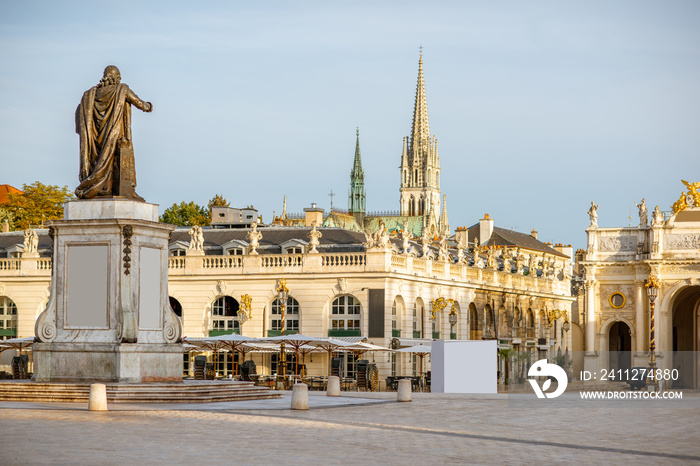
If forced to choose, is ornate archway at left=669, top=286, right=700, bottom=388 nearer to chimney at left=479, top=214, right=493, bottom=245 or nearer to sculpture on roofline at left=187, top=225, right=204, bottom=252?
sculpture on roofline at left=187, top=225, right=204, bottom=252

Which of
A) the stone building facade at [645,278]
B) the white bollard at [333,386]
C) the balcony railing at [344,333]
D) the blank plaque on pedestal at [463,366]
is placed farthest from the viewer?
the stone building facade at [645,278]

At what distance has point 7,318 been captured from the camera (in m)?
73.6

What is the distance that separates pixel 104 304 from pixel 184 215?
72.1 meters

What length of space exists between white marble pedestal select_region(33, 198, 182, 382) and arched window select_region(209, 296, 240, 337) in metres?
39.6

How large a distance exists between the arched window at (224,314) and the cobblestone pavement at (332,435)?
3760 centimetres

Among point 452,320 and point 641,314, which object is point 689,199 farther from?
point 452,320

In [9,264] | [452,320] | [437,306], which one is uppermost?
[9,264]

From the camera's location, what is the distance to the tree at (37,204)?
317 ft

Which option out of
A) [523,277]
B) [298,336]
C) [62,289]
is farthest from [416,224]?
[62,289]

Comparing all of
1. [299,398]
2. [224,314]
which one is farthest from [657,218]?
[299,398]

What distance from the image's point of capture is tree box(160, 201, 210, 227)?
99688 mm

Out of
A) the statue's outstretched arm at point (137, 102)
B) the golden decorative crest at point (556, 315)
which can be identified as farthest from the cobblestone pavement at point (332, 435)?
the golden decorative crest at point (556, 315)

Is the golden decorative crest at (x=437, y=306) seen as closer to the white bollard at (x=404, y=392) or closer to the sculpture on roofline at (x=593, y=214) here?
the sculpture on roofline at (x=593, y=214)

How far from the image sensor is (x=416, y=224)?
188 metres
